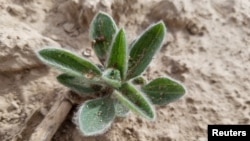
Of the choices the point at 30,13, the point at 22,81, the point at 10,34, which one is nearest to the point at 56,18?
the point at 30,13

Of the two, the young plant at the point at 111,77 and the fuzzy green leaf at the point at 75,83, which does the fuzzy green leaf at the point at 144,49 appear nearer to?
Result: the young plant at the point at 111,77

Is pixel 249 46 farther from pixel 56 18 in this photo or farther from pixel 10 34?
pixel 10 34

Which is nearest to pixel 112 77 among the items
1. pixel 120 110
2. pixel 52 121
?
pixel 120 110

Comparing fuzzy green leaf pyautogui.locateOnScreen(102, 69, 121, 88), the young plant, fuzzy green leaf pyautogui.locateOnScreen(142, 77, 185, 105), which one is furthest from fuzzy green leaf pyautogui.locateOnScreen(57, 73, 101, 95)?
fuzzy green leaf pyautogui.locateOnScreen(142, 77, 185, 105)

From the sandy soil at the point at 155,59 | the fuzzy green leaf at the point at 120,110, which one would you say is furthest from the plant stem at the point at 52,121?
the fuzzy green leaf at the point at 120,110

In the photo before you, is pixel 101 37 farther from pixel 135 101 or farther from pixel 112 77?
pixel 135 101

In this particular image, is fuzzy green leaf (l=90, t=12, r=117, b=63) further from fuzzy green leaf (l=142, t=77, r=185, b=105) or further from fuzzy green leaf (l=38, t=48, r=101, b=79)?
fuzzy green leaf (l=142, t=77, r=185, b=105)
